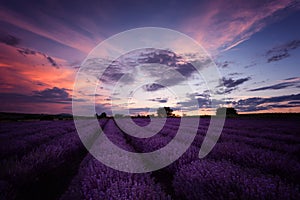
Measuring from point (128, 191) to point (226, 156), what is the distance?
2.50 metres

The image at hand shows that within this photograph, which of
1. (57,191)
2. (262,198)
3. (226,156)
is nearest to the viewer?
(262,198)

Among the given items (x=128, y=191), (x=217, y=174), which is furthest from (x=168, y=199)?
(x=217, y=174)

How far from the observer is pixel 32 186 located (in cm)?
306

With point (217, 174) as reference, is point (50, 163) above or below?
below

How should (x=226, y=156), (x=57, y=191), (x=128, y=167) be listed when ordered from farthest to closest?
(x=226, y=156), (x=57, y=191), (x=128, y=167)

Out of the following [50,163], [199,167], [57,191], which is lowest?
[57,191]

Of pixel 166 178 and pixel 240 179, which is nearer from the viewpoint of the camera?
pixel 240 179

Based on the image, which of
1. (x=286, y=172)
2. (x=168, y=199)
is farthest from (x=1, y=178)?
(x=286, y=172)

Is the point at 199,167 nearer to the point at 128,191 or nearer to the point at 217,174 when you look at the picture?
the point at 217,174

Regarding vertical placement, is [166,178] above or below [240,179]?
below

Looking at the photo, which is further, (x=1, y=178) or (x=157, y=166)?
(x=157, y=166)

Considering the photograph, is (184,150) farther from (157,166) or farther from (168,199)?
(168,199)

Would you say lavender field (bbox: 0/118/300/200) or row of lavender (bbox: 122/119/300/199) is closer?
row of lavender (bbox: 122/119/300/199)

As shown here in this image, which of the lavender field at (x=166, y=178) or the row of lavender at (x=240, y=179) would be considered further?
the lavender field at (x=166, y=178)
